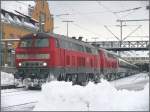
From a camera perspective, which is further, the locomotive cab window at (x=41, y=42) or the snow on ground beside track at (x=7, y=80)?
the snow on ground beside track at (x=7, y=80)

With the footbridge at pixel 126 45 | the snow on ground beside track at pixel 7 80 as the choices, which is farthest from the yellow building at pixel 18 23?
the snow on ground beside track at pixel 7 80

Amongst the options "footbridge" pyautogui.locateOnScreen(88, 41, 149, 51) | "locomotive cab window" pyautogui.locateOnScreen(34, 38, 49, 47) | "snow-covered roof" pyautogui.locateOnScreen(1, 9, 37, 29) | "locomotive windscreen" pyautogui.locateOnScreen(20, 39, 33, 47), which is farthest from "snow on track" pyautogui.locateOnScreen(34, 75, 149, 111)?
"footbridge" pyautogui.locateOnScreen(88, 41, 149, 51)

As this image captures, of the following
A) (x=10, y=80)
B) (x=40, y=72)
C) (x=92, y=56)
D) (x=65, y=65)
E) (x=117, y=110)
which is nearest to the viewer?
(x=117, y=110)

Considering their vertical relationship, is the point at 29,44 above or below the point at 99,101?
above

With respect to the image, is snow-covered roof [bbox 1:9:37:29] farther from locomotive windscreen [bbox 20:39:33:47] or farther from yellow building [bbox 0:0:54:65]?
locomotive windscreen [bbox 20:39:33:47]

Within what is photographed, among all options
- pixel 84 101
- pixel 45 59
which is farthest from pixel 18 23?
pixel 84 101

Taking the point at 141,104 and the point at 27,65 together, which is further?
the point at 27,65

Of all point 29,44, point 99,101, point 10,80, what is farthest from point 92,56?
point 99,101

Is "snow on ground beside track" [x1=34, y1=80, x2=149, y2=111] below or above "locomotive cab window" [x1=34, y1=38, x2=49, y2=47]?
below

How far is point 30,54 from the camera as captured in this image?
87.7ft

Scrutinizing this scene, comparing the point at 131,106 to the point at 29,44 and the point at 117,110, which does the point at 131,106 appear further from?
the point at 29,44

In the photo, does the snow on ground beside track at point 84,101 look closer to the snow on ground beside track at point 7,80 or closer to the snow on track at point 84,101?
the snow on track at point 84,101

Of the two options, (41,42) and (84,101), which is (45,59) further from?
(84,101)

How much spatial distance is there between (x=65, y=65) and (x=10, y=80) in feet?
20.7
